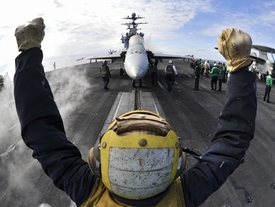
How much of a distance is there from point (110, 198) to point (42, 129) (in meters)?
0.61

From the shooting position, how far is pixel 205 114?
37.1 ft

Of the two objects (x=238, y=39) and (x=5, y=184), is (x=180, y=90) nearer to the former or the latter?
(x=5, y=184)

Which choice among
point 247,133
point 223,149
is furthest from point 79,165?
point 247,133

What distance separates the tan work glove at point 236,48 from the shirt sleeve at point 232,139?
70mm

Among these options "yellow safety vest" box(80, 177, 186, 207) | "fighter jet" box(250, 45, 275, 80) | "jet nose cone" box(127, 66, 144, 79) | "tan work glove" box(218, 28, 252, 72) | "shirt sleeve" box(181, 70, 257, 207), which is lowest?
"fighter jet" box(250, 45, 275, 80)

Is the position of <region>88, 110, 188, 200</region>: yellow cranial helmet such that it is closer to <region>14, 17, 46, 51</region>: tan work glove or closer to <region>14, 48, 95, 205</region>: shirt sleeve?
<region>14, 48, 95, 205</region>: shirt sleeve

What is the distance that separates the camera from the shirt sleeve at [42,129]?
5.11 feet

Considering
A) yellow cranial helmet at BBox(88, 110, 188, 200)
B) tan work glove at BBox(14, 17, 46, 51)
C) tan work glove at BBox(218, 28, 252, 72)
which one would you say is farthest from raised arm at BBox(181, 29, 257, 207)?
tan work glove at BBox(14, 17, 46, 51)

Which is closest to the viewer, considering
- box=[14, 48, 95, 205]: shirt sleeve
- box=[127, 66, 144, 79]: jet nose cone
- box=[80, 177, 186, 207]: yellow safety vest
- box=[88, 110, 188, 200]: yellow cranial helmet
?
box=[88, 110, 188, 200]: yellow cranial helmet

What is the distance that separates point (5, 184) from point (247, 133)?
233 inches

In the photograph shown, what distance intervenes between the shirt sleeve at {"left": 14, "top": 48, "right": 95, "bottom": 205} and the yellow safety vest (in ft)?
0.19

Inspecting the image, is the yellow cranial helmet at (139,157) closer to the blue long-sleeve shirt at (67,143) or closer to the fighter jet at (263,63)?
the blue long-sleeve shirt at (67,143)

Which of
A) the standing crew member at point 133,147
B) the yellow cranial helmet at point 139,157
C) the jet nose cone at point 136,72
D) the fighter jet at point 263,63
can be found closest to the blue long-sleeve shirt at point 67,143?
the standing crew member at point 133,147

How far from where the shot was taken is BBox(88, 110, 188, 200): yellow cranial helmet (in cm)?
124
